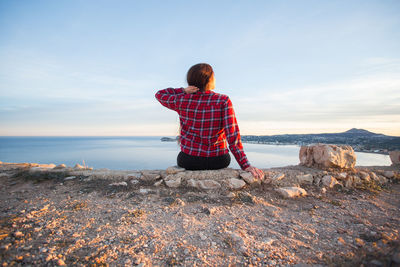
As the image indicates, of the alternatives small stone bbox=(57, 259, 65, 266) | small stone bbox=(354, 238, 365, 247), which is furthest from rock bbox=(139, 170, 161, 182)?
small stone bbox=(354, 238, 365, 247)

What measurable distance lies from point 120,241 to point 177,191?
1758 millimetres

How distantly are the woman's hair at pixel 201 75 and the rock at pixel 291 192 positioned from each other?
259 centimetres

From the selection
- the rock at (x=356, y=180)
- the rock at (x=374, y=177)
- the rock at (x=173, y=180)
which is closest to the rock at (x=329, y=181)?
the rock at (x=356, y=180)

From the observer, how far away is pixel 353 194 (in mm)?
3934

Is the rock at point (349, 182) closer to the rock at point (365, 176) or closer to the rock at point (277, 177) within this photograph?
the rock at point (365, 176)

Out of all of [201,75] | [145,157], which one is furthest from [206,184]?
[145,157]

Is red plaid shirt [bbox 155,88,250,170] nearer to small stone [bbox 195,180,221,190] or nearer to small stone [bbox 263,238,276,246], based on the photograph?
small stone [bbox 195,180,221,190]

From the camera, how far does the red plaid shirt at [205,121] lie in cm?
356

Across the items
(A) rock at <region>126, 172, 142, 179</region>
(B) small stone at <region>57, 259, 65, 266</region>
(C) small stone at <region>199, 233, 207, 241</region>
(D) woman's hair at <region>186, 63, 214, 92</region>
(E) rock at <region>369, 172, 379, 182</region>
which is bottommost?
(C) small stone at <region>199, 233, 207, 241</region>

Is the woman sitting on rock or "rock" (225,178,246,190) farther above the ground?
the woman sitting on rock

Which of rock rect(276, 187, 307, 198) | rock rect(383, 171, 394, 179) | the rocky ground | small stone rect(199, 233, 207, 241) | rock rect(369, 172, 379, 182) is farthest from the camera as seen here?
rock rect(383, 171, 394, 179)

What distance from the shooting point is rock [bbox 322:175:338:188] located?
4.15 meters

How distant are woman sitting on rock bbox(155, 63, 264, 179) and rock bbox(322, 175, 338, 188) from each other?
1.57 meters

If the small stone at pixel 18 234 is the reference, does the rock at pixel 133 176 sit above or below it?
above
